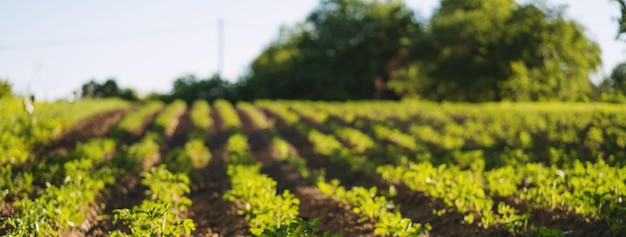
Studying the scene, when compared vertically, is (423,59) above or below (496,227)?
below

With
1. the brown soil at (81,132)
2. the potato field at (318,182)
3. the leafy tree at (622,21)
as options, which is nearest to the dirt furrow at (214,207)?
the potato field at (318,182)

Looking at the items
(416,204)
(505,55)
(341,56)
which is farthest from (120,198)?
(341,56)

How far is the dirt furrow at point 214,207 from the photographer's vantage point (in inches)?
312

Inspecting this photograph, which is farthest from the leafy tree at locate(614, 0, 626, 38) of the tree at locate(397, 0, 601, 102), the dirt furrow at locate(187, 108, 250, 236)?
the tree at locate(397, 0, 601, 102)

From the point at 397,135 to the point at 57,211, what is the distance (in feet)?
39.7

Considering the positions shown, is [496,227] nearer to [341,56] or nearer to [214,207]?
[214,207]

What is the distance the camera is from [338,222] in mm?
8070

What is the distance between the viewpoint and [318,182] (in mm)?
10648

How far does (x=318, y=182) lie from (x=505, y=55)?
105 feet

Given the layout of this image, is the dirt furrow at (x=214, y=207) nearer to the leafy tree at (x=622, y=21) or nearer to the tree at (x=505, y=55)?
the leafy tree at (x=622, y=21)

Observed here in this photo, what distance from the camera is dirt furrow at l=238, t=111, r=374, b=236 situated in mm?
7824

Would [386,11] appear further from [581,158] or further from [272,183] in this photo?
[272,183]

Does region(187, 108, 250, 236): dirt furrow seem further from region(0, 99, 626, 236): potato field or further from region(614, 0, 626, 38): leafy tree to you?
region(614, 0, 626, 38): leafy tree

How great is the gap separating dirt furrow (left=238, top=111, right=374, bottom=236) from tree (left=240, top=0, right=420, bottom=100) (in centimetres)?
3786
